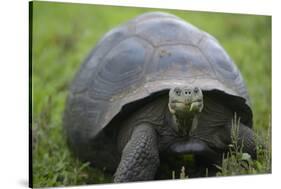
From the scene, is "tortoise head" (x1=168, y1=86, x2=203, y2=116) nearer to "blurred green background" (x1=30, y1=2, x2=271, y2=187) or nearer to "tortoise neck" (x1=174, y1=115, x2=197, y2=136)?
"tortoise neck" (x1=174, y1=115, x2=197, y2=136)

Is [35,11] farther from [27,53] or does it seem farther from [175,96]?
[175,96]

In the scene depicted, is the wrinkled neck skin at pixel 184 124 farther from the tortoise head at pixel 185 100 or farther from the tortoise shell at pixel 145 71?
the tortoise shell at pixel 145 71

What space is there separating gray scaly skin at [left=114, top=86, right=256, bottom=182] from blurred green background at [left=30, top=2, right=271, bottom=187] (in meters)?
0.53

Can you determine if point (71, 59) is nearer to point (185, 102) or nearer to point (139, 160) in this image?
point (139, 160)

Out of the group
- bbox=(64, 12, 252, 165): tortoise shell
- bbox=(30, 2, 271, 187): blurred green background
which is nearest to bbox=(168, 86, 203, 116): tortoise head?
bbox=(64, 12, 252, 165): tortoise shell

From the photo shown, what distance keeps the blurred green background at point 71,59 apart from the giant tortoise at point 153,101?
215mm

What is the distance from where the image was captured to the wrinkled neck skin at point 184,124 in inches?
147

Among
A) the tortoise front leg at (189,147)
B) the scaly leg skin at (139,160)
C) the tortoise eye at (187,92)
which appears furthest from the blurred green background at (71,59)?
the tortoise eye at (187,92)

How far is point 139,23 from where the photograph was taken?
4387 mm

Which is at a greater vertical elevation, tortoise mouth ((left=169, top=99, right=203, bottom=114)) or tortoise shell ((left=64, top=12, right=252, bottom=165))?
tortoise shell ((left=64, top=12, right=252, bottom=165))

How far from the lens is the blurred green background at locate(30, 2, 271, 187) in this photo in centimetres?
423
